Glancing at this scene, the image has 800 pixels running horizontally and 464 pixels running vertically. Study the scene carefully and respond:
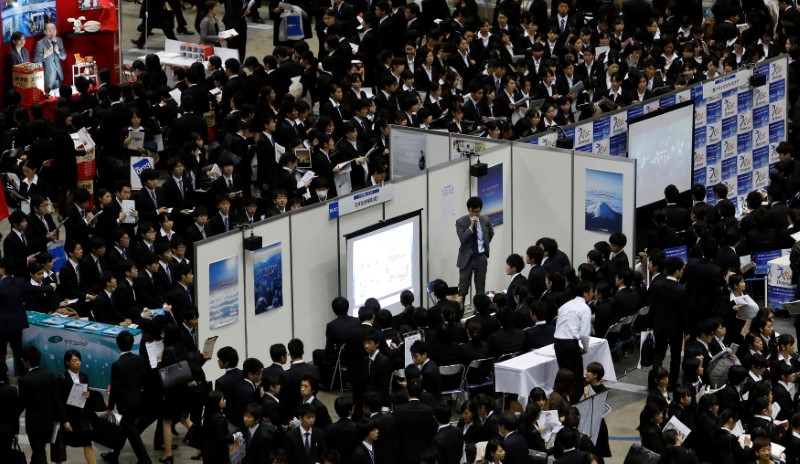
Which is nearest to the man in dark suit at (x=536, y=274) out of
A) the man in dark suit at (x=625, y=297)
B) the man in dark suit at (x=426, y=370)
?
the man in dark suit at (x=625, y=297)

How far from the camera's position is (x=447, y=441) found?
579 inches

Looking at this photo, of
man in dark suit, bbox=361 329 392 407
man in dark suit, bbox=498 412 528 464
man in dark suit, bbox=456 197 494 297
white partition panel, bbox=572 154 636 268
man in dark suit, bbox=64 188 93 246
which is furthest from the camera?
white partition panel, bbox=572 154 636 268

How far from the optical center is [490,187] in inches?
815

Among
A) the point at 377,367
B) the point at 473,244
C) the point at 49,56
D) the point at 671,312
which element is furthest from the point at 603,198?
the point at 49,56

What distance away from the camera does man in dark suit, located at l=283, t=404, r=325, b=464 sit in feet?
48.3

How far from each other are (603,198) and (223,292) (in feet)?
16.1

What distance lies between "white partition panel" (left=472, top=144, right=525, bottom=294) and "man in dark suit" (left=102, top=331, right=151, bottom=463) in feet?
18.7

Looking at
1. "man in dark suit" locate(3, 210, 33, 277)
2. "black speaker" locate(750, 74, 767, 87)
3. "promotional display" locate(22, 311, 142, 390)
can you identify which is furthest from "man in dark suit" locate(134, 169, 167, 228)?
"black speaker" locate(750, 74, 767, 87)

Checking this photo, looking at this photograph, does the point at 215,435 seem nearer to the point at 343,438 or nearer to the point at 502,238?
the point at 343,438

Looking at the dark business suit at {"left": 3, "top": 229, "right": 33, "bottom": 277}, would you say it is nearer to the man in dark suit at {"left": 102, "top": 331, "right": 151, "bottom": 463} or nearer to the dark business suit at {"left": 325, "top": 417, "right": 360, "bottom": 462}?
the man in dark suit at {"left": 102, "top": 331, "right": 151, "bottom": 463}

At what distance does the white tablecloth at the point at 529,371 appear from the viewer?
17047 mm

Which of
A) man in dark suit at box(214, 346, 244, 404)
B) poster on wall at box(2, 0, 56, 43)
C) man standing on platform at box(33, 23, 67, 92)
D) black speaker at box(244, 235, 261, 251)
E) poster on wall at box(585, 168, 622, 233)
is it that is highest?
poster on wall at box(2, 0, 56, 43)

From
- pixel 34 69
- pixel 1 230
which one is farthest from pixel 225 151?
pixel 34 69

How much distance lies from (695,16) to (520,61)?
5982 millimetres
